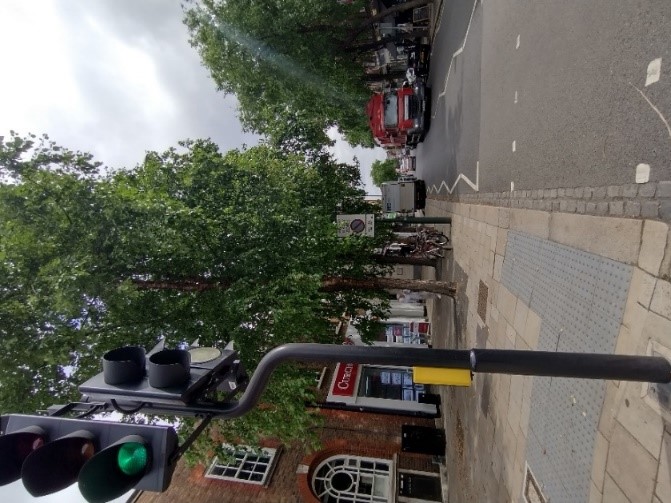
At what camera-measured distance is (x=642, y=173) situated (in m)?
3.80

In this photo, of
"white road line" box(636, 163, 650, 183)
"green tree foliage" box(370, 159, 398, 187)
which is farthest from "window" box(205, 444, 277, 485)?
"green tree foliage" box(370, 159, 398, 187)

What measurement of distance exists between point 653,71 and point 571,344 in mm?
2932

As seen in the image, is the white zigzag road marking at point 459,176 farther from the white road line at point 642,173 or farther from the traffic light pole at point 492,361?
the traffic light pole at point 492,361

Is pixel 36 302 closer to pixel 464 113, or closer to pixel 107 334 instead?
pixel 107 334

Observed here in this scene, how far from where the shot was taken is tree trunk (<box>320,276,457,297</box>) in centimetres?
1173

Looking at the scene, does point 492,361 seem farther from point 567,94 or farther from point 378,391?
point 378,391

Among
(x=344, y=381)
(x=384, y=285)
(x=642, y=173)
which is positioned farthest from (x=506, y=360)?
(x=344, y=381)

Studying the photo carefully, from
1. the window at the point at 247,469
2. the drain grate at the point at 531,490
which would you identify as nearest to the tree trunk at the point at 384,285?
the drain grate at the point at 531,490

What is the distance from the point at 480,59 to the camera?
1038 centimetres

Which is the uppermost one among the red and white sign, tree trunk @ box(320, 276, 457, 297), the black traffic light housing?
the black traffic light housing

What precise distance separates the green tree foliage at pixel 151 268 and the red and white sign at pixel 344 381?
21.9ft

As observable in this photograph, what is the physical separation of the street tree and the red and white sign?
635cm

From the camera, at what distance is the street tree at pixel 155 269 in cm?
775

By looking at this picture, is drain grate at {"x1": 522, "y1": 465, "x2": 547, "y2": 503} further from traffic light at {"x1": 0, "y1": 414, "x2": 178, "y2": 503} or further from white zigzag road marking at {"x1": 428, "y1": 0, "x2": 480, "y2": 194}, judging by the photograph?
white zigzag road marking at {"x1": 428, "y1": 0, "x2": 480, "y2": 194}
